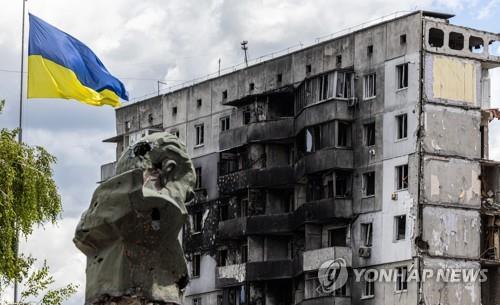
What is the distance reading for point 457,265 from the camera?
73375mm

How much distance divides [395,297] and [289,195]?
34.1ft

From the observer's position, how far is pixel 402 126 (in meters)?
75.0

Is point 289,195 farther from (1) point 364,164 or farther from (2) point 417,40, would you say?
(2) point 417,40

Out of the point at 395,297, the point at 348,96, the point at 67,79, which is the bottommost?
the point at 395,297

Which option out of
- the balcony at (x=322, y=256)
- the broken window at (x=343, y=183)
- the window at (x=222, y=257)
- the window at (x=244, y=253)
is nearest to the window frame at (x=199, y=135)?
the window at (x=222, y=257)

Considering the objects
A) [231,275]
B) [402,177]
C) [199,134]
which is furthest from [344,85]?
[199,134]

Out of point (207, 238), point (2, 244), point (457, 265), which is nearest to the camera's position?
point (2, 244)

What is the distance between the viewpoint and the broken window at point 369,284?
74875mm

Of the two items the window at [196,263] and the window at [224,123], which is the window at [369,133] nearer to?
the window at [224,123]

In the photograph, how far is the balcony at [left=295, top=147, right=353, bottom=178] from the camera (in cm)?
7606

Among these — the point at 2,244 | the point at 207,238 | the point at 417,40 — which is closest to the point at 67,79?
the point at 2,244

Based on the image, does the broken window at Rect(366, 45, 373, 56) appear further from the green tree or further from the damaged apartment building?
the green tree

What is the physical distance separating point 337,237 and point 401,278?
5.08 m

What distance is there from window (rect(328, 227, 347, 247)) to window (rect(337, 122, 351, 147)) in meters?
4.12
